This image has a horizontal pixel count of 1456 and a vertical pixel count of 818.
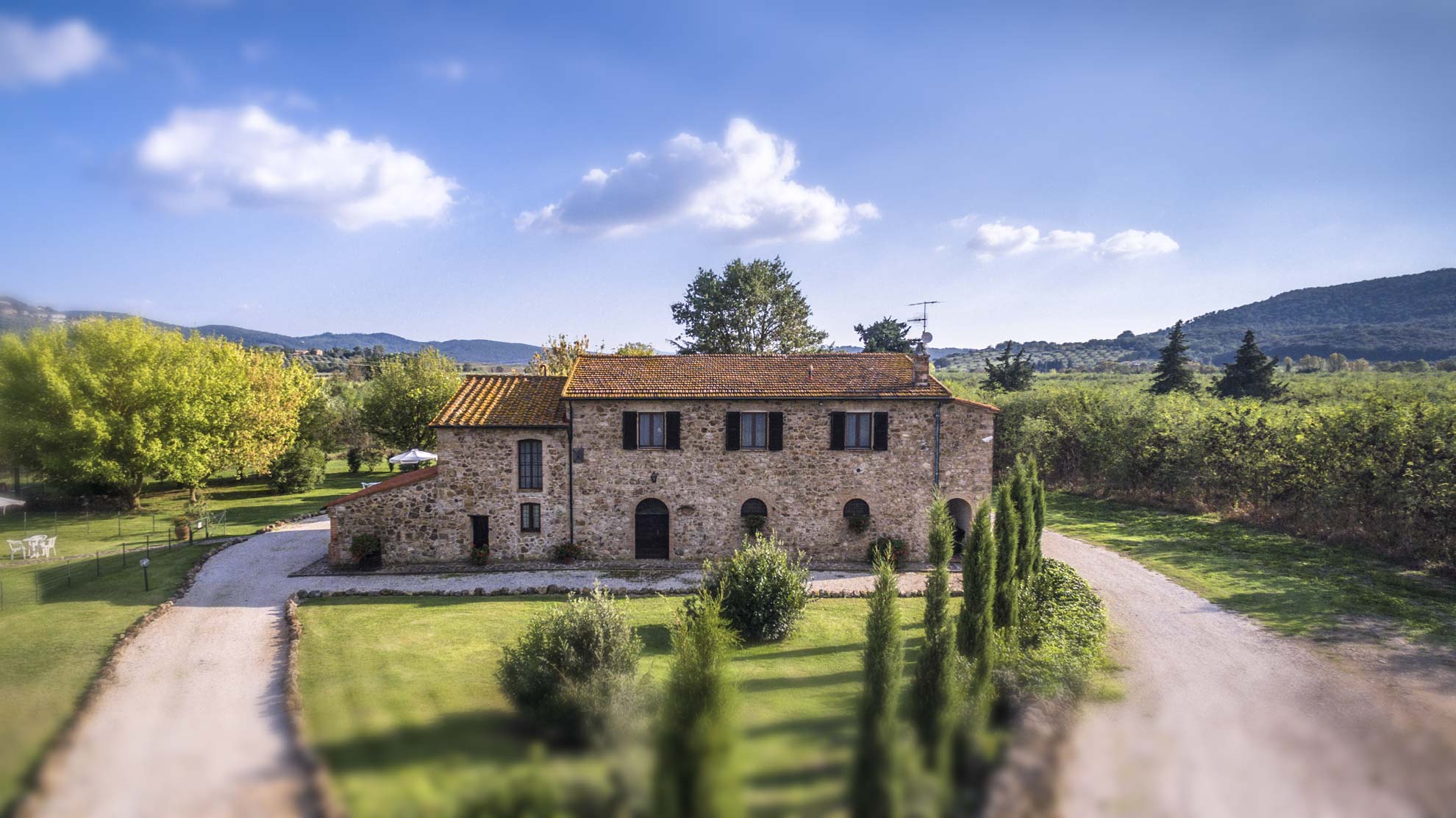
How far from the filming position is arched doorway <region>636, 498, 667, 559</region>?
22406mm

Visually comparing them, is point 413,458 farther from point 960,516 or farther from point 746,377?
point 960,516

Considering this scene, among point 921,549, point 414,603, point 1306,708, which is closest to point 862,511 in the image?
point 921,549

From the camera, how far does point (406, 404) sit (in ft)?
124

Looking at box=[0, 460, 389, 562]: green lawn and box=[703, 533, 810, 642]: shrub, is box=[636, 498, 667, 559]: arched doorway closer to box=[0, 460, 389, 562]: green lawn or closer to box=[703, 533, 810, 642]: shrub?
box=[703, 533, 810, 642]: shrub

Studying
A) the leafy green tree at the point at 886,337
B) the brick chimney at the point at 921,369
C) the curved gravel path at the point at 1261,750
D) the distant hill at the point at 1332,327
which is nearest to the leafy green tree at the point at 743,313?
the leafy green tree at the point at 886,337

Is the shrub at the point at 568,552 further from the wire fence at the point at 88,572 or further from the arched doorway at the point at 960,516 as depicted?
the arched doorway at the point at 960,516

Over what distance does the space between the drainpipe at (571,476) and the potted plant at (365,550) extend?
6.54 m

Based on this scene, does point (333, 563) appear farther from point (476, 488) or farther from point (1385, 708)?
point (1385, 708)

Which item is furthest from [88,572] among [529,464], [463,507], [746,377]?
[746,377]

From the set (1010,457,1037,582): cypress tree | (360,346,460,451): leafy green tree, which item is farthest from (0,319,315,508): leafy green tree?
(1010,457,1037,582): cypress tree

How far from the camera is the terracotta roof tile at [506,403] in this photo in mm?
21531

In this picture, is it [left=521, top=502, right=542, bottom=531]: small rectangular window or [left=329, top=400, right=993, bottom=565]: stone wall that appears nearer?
[left=329, top=400, right=993, bottom=565]: stone wall

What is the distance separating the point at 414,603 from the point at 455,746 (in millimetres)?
14199

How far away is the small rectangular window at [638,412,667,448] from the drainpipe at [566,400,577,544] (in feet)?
7.64
